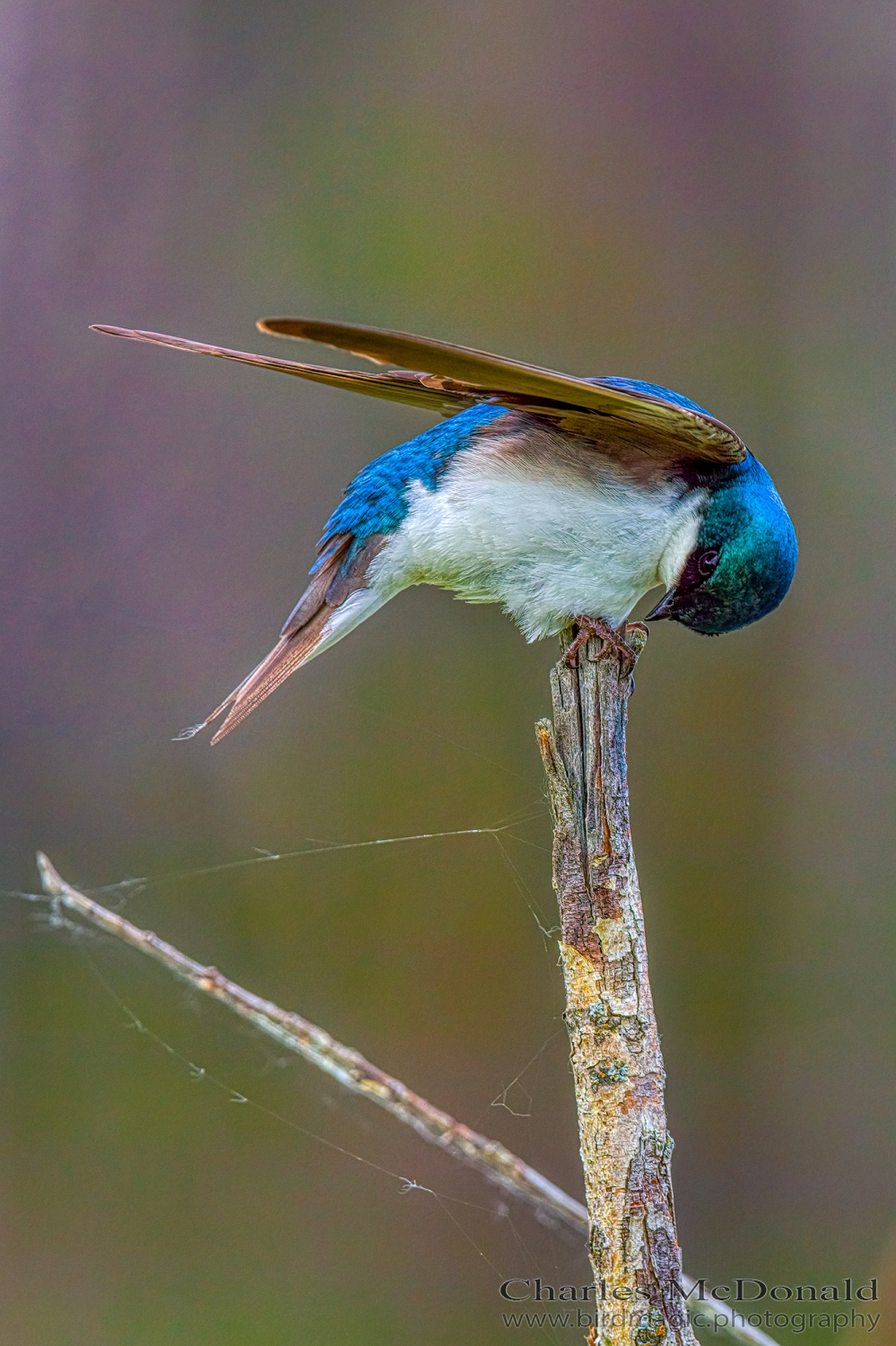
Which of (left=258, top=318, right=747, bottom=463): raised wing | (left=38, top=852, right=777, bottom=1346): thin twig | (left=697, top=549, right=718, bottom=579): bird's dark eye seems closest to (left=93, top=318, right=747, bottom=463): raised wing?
(left=258, top=318, right=747, bottom=463): raised wing

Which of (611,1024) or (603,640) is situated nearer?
(611,1024)

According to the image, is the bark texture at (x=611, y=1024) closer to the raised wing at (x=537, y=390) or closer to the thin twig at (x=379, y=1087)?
the thin twig at (x=379, y=1087)

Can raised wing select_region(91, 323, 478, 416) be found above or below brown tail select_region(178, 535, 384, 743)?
above

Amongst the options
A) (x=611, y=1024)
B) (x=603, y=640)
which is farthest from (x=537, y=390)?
(x=611, y=1024)

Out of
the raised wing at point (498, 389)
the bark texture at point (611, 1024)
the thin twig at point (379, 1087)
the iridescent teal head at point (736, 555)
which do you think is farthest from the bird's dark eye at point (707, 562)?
the thin twig at point (379, 1087)

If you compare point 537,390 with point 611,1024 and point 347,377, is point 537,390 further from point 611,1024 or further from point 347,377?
point 611,1024

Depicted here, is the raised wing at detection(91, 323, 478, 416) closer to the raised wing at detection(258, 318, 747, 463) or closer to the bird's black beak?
the raised wing at detection(258, 318, 747, 463)
